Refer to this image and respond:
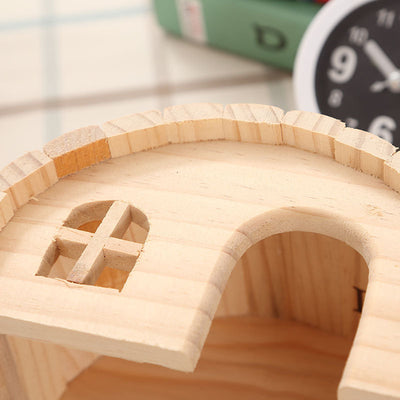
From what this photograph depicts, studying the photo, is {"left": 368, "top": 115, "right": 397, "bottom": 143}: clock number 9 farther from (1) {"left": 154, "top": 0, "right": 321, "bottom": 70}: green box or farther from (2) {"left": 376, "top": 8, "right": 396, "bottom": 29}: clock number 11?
(1) {"left": 154, "top": 0, "right": 321, "bottom": 70}: green box

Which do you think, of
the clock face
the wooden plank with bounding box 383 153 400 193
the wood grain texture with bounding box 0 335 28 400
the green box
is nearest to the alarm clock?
the clock face

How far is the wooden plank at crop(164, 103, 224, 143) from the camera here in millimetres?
664

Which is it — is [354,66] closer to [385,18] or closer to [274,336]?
[385,18]

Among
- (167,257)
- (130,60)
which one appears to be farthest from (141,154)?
(130,60)

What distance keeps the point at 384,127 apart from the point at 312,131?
1.59 ft

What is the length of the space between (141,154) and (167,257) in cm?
13

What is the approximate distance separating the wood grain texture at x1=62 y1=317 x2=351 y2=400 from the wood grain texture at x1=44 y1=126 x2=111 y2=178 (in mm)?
270

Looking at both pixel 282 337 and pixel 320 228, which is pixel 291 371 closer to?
pixel 282 337

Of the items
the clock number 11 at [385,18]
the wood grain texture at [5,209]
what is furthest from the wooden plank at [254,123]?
the clock number 11 at [385,18]

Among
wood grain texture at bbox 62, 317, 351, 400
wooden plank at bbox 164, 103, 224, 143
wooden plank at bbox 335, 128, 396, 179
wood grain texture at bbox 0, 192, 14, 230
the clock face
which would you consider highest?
wooden plank at bbox 164, 103, 224, 143

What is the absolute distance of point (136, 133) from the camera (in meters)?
0.66

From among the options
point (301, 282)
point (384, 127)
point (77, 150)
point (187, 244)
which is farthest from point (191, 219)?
point (384, 127)

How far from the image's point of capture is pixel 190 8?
1400 millimetres

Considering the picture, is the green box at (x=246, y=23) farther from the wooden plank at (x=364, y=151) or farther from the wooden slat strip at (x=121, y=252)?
the wooden slat strip at (x=121, y=252)
